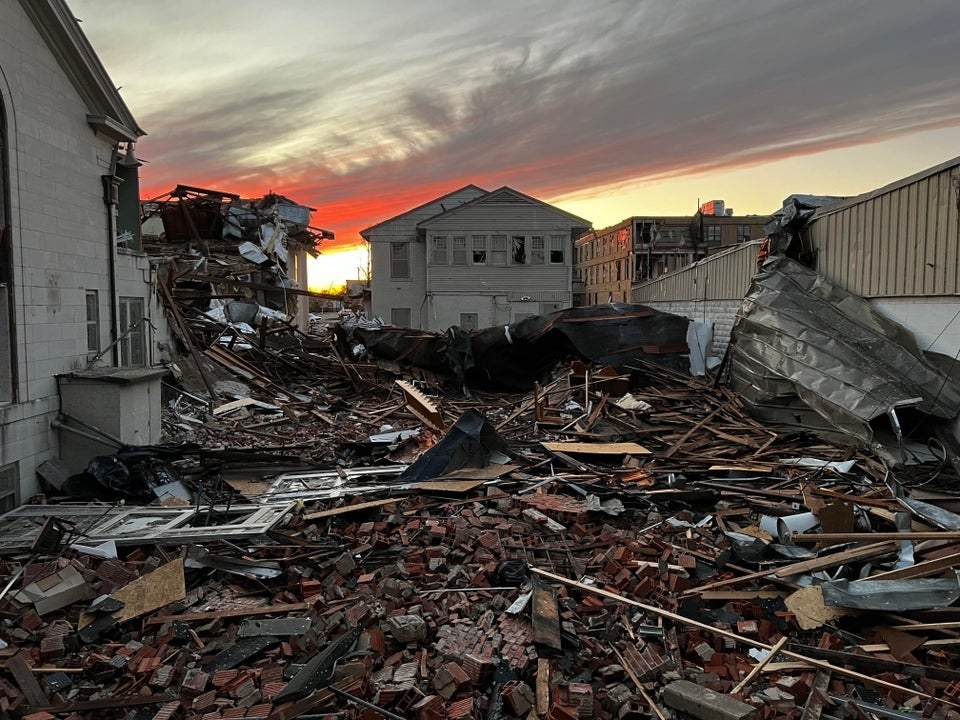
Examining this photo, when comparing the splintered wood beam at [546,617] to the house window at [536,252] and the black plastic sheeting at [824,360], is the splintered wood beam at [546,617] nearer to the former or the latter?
the black plastic sheeting at [824,360]

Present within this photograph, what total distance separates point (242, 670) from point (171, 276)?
1362 centimetres

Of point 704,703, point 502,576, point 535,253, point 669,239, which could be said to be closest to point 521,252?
point 535,253

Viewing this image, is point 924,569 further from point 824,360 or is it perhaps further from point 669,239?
point 669,239

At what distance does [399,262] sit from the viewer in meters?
31.7

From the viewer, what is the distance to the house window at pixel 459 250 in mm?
30203

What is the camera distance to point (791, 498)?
786cm

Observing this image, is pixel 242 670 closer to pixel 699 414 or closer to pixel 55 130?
pixel 55 130

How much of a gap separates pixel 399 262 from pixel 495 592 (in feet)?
89.1

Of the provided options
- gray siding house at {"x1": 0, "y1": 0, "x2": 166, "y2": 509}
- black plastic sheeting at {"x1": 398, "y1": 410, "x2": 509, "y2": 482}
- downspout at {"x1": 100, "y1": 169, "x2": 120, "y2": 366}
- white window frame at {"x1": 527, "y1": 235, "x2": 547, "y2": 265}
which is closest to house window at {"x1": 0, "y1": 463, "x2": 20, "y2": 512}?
gray siding house at {"x1": 0, "y1": 0, "x2": 166, "y2": 509}

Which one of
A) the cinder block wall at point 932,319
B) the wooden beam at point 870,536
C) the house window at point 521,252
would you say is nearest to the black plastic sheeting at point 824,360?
the cinder block wall at point 932,319

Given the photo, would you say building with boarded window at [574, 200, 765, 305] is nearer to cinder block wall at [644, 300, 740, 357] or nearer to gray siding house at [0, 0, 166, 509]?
cinder block wall at [644, 300, 740, 357]

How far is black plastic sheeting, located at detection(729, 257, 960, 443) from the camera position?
9.05m

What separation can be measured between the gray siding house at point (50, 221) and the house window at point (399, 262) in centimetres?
2036

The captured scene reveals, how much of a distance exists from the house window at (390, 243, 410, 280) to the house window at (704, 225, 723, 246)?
1371 inches
